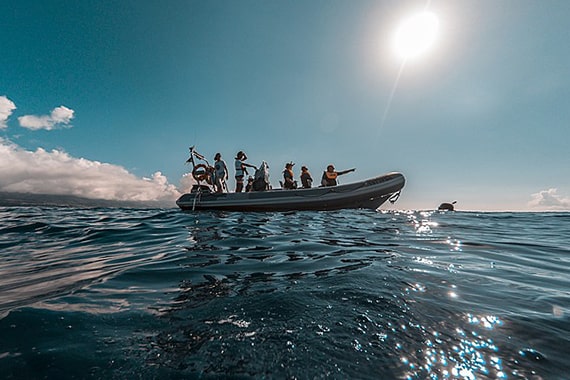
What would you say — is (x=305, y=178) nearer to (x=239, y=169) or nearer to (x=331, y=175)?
(x=331, y=175)

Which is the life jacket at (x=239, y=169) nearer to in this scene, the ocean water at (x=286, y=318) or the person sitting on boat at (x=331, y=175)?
the person sitting on boat at (x=331, y=175)

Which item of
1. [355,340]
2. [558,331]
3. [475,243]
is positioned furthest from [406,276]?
[475,243]

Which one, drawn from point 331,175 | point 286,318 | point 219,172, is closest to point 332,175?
point 331,175

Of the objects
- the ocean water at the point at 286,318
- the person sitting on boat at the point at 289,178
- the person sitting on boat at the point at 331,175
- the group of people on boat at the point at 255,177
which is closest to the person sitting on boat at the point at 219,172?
the group of people on boat at the point at 255,177

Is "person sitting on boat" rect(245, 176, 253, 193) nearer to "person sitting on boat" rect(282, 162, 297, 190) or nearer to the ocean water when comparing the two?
"person sitting on boat" rect(282, 162, 297, 190)

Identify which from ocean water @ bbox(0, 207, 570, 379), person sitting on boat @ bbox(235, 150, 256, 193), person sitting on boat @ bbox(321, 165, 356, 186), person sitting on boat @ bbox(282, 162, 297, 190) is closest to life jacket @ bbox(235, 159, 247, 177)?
person sitting on boat @ bbox(235, 150, 256, 193)

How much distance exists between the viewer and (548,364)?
1221 mm

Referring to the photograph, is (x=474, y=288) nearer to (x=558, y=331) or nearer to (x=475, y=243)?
Answer: (x=558, y=331)

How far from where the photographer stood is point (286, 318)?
1.56 metres

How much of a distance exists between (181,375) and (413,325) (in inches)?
50.2

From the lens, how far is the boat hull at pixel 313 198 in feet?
42.1

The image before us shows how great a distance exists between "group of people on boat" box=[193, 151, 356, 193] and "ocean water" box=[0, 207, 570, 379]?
34.8 ft

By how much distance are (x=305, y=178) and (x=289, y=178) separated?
0.91m

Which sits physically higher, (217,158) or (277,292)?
(217,158)
